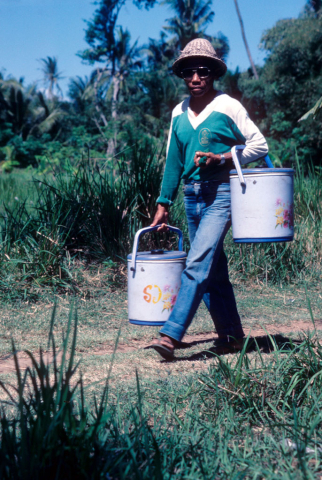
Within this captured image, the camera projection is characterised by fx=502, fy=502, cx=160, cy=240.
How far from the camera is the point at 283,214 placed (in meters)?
2.94

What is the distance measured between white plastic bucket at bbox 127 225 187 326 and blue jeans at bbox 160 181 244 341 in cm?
9

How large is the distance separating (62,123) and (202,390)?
38.9 metres

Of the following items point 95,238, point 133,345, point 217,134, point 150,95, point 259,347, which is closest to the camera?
point 217,134

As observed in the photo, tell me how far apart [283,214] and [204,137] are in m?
0.69

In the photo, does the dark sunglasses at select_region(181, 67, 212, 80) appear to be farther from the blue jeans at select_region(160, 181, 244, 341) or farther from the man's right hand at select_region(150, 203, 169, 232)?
the man's right hand at select_region(150, 203, 169, 232)

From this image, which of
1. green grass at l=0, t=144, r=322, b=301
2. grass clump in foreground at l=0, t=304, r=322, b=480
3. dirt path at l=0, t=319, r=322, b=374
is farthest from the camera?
green grass at l=0, t=144, r=322, b=301

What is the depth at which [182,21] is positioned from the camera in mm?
40844

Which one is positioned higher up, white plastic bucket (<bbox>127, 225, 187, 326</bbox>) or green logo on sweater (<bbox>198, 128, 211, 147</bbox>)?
green logo on sweater (<bbox>198, 128, 211, 147</bbox>)

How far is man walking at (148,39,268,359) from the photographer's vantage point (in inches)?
121

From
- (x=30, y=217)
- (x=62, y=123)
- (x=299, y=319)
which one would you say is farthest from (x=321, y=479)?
(x=62, y=123)

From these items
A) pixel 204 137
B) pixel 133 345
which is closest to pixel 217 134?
pixel 204 137

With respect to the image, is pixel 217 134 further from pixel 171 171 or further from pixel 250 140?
pixel 171 171

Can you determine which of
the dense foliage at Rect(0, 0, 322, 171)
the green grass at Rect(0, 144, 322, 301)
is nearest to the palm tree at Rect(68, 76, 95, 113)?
the dense foliage at Rect(0, 0, 322, 171)

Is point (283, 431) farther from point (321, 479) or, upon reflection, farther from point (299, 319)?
point (299, 319)
